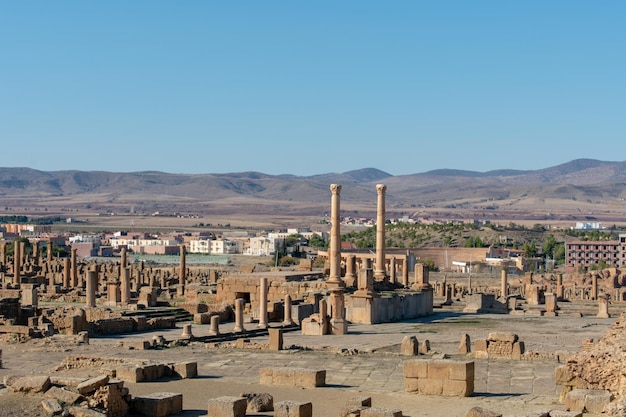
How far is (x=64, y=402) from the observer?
17.2 m

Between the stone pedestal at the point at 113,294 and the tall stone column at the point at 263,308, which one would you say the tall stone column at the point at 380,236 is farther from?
the stone pedestal at the point at 113,294

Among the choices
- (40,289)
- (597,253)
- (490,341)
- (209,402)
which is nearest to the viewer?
(209,402)

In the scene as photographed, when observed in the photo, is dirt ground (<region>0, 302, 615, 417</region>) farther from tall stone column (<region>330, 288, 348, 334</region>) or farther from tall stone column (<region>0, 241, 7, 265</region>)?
tall stone column (<region>0, 241, 7, 265</region>)

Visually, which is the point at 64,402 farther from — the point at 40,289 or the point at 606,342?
the point at 40,289

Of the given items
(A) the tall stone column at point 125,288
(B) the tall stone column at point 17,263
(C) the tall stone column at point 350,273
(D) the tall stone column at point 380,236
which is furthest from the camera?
(B) the tall stone column at point 17,263

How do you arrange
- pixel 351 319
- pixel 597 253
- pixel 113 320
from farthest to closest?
pixel 597 253 → pixel 351 319 → pixel 113 320

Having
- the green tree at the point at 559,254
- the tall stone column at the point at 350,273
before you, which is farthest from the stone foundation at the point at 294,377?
the green tree at the point at 559,254

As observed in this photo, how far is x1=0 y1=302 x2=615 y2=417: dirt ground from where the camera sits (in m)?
19.1

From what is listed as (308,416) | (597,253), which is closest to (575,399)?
(308,416)

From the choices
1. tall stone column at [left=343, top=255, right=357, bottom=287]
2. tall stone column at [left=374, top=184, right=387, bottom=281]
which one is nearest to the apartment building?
tall stone column at [left=343, top=255, right=357, bottom=287]

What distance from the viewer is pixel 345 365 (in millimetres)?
24484

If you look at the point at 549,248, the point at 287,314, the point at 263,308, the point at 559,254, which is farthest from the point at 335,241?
the point at 549,248

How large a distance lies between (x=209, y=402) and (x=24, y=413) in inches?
109

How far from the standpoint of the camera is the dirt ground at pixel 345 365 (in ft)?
62.6
